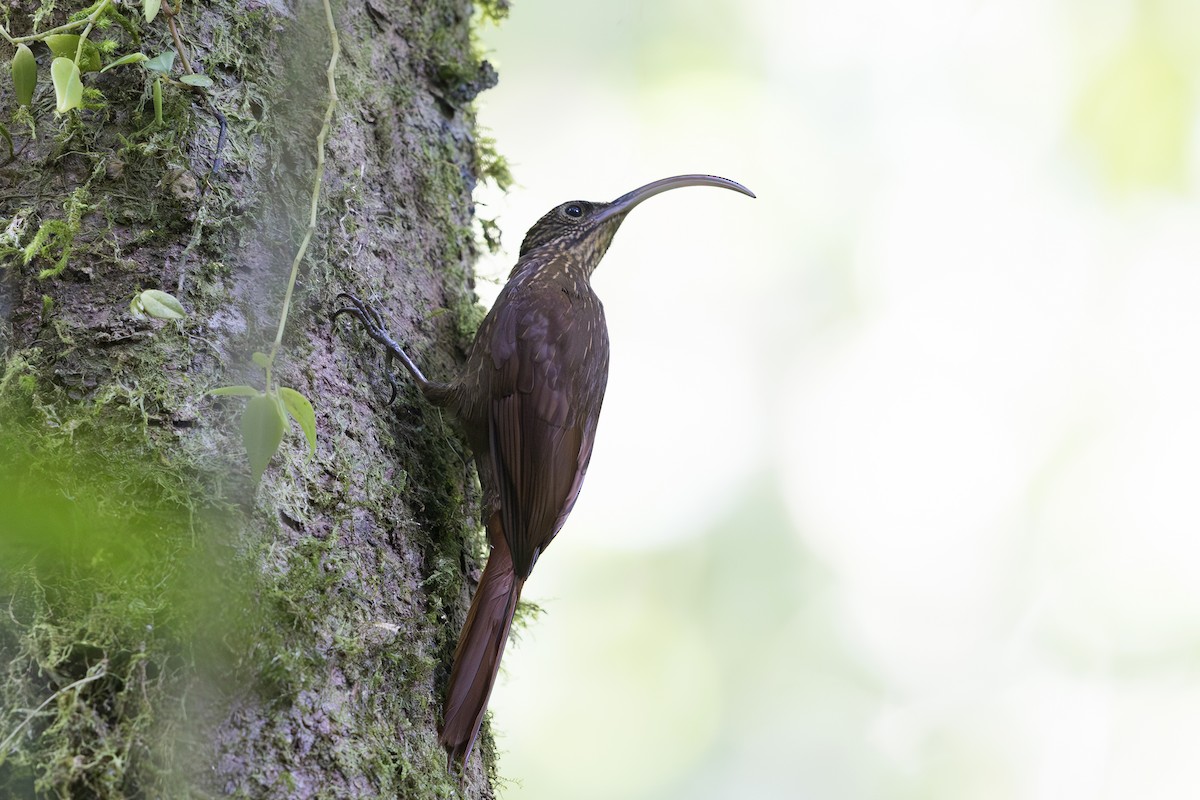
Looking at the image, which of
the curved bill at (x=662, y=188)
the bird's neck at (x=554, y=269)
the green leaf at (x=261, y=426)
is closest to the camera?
the green leaf at (x=261, y=426)

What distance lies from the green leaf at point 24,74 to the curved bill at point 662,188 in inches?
73.9

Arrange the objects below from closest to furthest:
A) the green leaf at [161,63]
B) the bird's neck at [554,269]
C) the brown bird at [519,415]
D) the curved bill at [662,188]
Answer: the green leaf at [161,63]
the brown bird at [519,415]
the bird's neck at [554,269]
the curved bill at [662,188]

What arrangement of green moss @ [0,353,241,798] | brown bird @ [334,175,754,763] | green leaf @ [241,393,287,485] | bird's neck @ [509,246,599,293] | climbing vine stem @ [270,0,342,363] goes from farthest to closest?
bird's neck @ [509,246,599,293], brown bird @ [334,175,754,763], climbing vine stem @ [270,0,342,363], green leaf @ [241,393,287,485], green moss @ [0,353,241,798]

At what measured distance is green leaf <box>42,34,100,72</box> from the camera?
1.84m

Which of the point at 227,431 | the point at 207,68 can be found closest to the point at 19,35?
the point at 207,68

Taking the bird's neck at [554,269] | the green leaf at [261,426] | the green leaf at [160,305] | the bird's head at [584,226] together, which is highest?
the bird's head at [584,226]

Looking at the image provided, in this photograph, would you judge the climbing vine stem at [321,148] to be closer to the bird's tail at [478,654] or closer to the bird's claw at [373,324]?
the bird's claw at [373,324]

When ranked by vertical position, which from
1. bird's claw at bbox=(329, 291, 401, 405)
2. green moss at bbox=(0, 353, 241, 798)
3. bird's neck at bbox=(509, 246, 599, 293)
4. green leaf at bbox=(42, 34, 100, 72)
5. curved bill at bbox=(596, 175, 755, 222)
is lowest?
green moss at bbox=(0, 353, 241, 798)

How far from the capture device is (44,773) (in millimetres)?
1393

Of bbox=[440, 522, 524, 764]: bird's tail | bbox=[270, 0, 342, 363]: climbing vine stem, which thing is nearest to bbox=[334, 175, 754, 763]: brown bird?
bbox=[440, 522, 524, 764]: bird's tail

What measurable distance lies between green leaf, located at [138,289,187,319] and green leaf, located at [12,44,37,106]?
1.76 feet

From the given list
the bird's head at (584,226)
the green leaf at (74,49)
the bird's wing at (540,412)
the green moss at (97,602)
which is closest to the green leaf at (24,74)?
the green leaf at (74,49)

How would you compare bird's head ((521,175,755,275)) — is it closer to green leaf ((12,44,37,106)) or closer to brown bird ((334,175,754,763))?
brown bird ((334,175,754,763))

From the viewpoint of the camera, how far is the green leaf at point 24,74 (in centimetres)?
184
